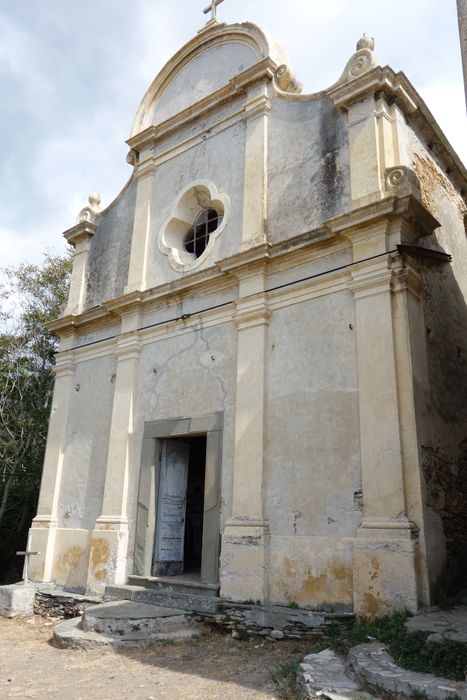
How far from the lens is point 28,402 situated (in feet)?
49.1

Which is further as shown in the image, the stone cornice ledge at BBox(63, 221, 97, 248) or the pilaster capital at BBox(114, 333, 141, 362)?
the stone cornice ledge at BBox(63, 221, 97, 248)

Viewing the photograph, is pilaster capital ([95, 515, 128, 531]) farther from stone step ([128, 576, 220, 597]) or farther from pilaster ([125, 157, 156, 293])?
pilaster ([125, 157, 156, 293])

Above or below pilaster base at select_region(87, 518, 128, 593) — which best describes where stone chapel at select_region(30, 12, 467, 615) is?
above

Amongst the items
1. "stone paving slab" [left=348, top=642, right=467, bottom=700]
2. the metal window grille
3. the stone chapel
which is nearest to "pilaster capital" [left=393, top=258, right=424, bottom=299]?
the stone chapel

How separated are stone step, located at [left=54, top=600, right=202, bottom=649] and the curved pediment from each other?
326 inches

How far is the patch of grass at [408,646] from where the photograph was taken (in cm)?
395

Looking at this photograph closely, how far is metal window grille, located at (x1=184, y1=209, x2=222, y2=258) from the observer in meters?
9.60

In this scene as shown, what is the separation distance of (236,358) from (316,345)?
1291 millimetres

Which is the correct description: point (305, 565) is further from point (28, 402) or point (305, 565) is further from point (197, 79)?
point (28, 402)

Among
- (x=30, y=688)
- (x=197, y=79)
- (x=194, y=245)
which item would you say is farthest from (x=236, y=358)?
(x=197, y=79)

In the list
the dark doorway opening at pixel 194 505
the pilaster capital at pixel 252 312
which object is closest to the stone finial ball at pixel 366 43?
the pilaster capital at pixel 252 312

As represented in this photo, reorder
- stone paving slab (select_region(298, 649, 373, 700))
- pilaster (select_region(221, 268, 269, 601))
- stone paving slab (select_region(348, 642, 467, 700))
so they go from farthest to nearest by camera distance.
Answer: pilaster (select_region(221, 268, 269, 601)), stone paving slab (select_region(298, 649, 373, 700)), stone paving slab (select_region(348, 642, 467, 700))

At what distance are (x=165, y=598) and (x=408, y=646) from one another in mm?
3820

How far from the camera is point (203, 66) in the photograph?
10.3 meters
